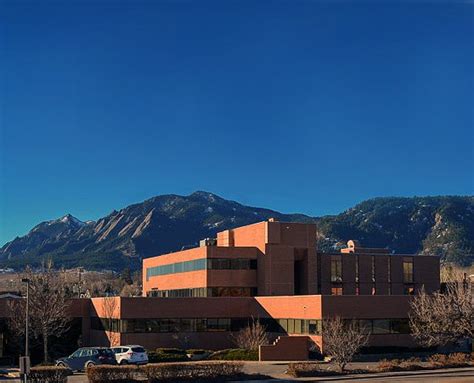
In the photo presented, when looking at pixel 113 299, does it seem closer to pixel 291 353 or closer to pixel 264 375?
pixel 291 353

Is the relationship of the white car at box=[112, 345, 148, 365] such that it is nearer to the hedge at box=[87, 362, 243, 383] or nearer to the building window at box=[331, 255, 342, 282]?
the hedge at box=[87, 362, 243, 383]

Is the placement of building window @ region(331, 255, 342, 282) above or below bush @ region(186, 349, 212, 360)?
above

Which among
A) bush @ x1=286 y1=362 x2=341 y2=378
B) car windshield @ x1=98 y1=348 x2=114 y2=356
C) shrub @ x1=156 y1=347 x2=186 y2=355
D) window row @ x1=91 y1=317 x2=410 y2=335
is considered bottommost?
shrub @ x1=156 y1=347 x2=186 y2=355

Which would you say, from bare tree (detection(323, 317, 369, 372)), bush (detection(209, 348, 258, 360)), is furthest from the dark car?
bare tree (detection(323, 317, 369, 372))

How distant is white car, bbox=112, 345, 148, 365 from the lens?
4891 cm

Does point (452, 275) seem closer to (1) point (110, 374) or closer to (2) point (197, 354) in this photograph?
(2) point (197, 354)

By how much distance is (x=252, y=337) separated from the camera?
59875 millimetres

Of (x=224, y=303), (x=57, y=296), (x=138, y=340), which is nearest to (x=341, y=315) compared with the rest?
(x=224, y=303)

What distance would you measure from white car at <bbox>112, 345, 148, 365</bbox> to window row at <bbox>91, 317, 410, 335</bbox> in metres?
12.6

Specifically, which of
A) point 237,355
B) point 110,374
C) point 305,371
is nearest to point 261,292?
point 237,355

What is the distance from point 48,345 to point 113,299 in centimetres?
725

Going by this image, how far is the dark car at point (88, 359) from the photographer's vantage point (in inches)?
1855

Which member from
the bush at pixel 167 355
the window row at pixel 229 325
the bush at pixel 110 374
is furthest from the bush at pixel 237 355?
the bush at pixel 110 374

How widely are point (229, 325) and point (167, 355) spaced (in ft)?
41.8
